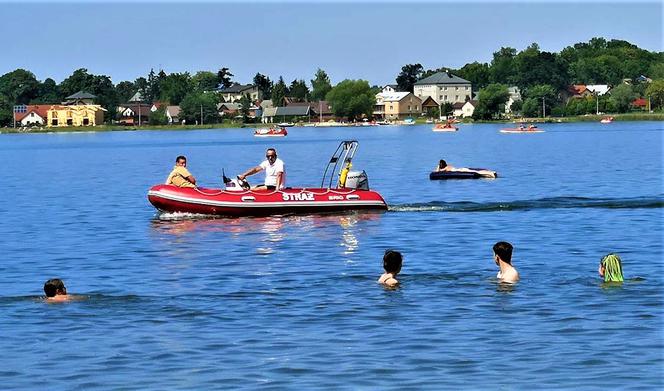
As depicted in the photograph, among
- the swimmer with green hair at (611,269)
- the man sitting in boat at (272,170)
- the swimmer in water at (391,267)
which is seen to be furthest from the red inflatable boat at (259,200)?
the swimmer with green hair at (611,269)

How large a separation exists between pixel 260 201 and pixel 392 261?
11695mm

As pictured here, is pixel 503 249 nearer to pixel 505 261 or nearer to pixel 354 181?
pixel 505 261

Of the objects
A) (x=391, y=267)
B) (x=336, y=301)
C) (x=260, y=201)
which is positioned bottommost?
(x=336, y=301)

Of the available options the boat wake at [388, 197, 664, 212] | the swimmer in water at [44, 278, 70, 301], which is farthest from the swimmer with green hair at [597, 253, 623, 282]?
the boat wake at [388, 197, 664, 212]

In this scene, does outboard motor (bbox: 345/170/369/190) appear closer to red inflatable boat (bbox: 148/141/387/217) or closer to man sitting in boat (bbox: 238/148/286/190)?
red inflatable boat (bbox: 148/141/387/217)

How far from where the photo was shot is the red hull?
3175cm

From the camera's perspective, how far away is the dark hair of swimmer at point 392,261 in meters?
20.4

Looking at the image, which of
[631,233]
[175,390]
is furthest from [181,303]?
[631,233]

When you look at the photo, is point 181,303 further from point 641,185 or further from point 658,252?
point 641,185

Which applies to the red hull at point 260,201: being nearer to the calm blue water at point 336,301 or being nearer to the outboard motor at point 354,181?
the calm blue water at point 336,301

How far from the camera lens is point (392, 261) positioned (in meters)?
20.5

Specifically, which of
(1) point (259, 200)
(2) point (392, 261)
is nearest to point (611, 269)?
(2) point (392, 261)

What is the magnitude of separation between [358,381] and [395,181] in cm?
4040

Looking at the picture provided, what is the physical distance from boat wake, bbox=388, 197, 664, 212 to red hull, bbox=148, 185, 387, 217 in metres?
2.99
